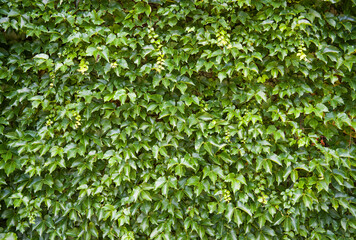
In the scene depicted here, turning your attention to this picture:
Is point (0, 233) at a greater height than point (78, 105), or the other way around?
point (78, 105)

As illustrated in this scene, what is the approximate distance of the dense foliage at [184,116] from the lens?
7.02 feet

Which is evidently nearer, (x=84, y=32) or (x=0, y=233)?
(x=84, y=32)

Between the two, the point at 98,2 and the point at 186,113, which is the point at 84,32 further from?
the point at 186,113

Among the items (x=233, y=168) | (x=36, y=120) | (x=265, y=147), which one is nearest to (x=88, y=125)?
(x=36, y=120)

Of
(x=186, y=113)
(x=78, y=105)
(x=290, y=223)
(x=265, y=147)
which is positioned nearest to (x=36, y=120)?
(x=78, y=105)

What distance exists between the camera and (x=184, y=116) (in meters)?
2.19

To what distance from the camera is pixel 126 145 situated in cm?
225

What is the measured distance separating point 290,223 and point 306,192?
31cm

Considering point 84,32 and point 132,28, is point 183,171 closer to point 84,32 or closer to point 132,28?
point 132,28

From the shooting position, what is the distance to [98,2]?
87.4 inches

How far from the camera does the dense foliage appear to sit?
214cm

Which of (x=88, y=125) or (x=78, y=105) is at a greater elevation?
(x=78, y=105)

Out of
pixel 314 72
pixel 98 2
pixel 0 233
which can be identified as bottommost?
pixel 0 233

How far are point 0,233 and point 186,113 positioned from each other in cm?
210
